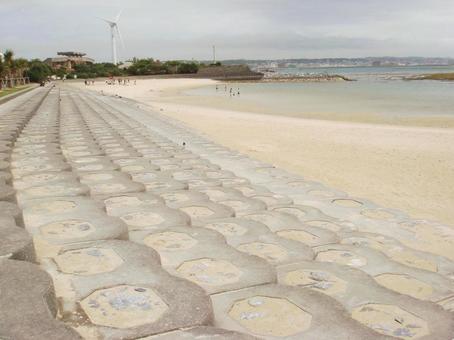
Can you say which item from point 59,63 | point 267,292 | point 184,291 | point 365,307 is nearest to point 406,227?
point 365,307

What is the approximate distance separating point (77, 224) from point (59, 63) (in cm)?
12180

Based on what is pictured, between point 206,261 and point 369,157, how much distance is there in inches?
364

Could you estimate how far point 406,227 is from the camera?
4.91 meters

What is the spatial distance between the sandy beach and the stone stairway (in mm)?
1978

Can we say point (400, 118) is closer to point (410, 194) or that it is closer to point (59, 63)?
point (410, 194)

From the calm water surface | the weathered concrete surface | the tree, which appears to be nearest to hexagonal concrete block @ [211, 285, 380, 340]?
the weathered concrete surface

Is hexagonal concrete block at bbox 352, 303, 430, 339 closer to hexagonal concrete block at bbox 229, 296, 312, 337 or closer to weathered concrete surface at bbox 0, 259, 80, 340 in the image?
hexagonal concrete block at bbox 229, 296, 312, 337

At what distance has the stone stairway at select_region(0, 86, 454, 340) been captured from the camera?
2197 mm

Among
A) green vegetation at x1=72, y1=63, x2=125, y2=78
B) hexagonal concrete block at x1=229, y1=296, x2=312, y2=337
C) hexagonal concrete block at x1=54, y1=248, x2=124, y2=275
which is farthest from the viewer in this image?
green vegetation at x1=72, y1=63, x2=125, y2=78

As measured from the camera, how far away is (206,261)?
3.12m

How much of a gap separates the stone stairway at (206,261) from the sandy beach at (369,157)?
77.9 inches

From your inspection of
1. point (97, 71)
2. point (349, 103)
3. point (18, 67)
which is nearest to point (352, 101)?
point (349, 103)

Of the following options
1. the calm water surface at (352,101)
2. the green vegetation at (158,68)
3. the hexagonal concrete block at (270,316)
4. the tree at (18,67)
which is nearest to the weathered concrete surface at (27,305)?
the hexagonal concrete block at (270,316)

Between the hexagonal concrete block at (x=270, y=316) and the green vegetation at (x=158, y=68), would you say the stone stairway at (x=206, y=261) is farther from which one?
the green vegetation at (x=158, y=68)
